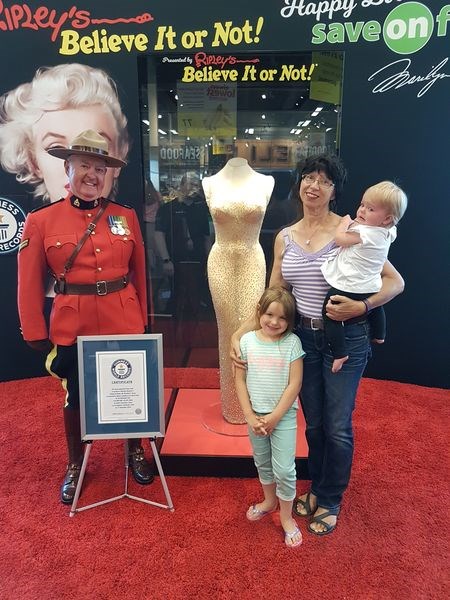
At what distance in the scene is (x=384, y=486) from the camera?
7.97ft

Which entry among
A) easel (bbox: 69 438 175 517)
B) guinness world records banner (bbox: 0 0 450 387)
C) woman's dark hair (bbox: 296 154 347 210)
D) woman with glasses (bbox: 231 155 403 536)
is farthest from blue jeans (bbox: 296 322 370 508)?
guinness world records banner (bbox: 0 0 450 387)

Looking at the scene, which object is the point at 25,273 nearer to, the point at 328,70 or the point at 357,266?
the point at 357,266

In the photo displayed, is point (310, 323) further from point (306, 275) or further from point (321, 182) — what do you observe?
point (321, 182)

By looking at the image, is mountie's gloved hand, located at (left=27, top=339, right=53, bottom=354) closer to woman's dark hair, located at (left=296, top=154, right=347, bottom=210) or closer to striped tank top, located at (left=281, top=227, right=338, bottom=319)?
striped tank top, located at (left=281, top=227, right=338, bottom=319)

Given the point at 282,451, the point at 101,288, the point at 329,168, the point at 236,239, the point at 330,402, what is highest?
the point at 329,168

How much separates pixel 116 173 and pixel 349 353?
7.80ft

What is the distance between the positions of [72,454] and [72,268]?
996mm

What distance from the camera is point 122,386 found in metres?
2.09

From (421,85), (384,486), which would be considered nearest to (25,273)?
(384,486)

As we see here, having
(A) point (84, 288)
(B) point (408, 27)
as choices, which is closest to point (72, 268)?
(A) point (84, 288)

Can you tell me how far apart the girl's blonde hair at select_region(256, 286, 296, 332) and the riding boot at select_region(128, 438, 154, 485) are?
1.12 meters

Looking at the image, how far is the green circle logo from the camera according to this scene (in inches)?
120
